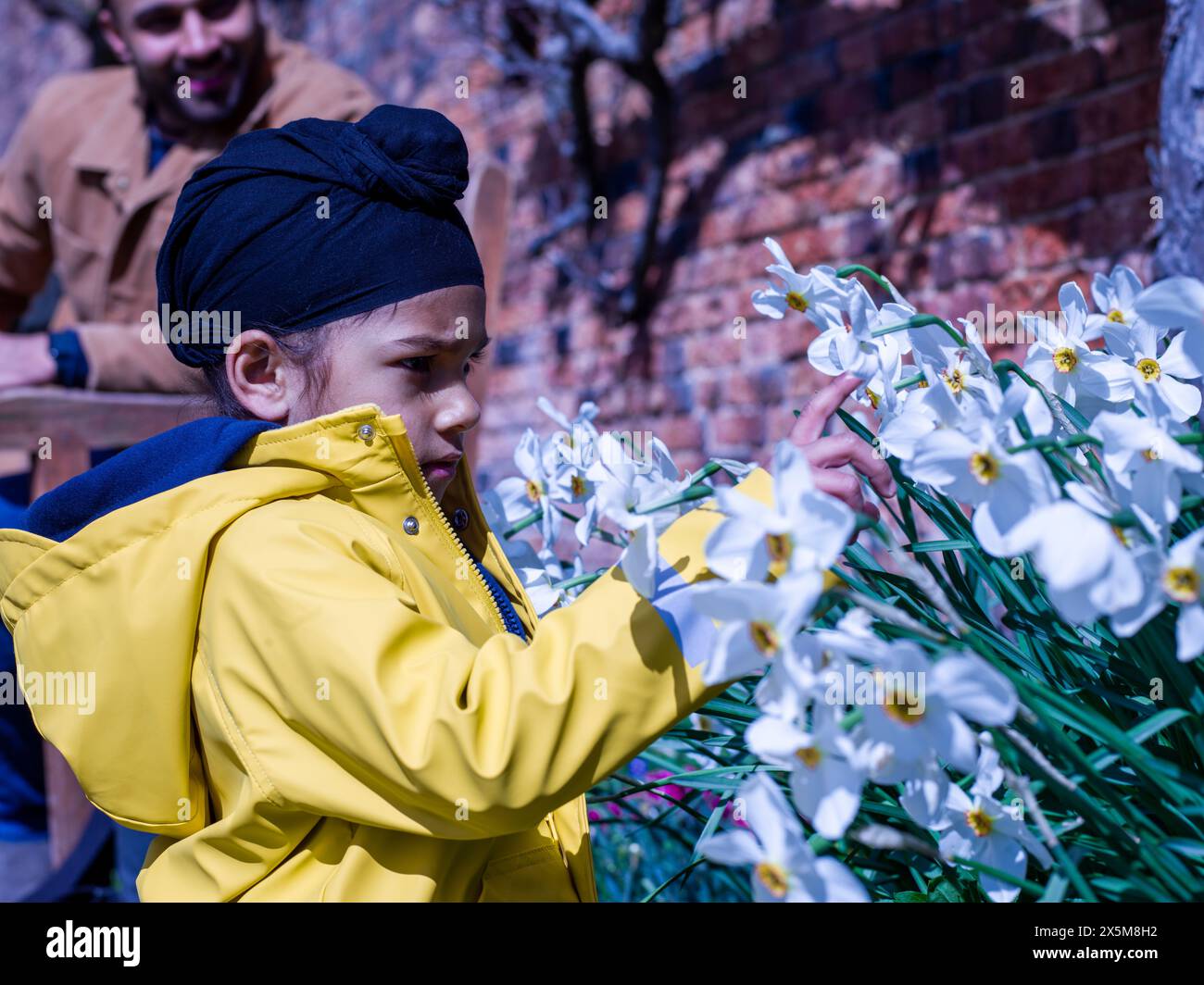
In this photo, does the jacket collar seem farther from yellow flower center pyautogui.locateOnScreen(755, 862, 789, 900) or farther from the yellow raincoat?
yellow flower center pyautogui.locateOnScreen(755, 862, 789, 900)

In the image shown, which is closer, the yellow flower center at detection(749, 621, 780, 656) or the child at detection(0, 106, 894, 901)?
the yellow flower center at detection(749, 621, 780, 656)

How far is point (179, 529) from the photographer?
2.81 feet

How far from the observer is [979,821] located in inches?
27.4

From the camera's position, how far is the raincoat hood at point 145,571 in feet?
2.80

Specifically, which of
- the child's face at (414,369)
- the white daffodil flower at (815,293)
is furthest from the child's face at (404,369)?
the white daffodil flower at (815,293)

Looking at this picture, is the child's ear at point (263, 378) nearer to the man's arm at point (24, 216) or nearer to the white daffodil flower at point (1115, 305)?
the white daffodil flower at point (1115, 305)

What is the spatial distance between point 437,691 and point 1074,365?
1.64 feet

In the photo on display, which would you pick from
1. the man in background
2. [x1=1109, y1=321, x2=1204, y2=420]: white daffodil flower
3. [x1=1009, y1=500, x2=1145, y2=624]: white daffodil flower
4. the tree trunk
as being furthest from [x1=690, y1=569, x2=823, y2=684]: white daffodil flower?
the man in background

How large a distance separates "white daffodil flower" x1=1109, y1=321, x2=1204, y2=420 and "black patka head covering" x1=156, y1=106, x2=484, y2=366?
512 millimetres

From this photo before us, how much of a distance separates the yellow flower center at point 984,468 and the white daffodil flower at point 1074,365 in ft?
0.73

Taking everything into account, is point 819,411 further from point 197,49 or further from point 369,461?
point 197,49

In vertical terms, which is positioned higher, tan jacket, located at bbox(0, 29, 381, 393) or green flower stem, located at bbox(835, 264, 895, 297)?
tan jacket, located at bbox(0, 29, 381, 393)

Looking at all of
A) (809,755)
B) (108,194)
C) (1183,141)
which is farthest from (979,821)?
(108,194)

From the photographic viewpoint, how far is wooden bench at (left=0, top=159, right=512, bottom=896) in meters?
1.73
